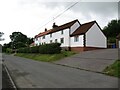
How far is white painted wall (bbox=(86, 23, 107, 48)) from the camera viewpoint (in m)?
44.4

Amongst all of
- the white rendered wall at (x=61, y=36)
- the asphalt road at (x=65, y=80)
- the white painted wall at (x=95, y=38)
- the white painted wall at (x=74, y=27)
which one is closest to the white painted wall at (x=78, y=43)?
the white painted wall at (x=95, y=38)

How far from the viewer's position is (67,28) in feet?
167

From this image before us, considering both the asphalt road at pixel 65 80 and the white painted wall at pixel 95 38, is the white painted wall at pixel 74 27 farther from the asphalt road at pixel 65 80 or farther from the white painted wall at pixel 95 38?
the asphalt road at pixel 65 80

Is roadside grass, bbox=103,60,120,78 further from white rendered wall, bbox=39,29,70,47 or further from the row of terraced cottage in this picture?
white rendered wall, bbox=39,29,70,47

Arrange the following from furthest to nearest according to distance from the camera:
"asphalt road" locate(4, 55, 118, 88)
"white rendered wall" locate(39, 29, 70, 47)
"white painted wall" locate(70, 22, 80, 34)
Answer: "white rendered wall" locate(39, 29, 70, 47) → "white painted wall" locate(70, 22, 80, 34) → "asphalt road" locate(4, 55, 118, 88)

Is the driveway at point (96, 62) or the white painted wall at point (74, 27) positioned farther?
the white painted wall at point (74, 27)

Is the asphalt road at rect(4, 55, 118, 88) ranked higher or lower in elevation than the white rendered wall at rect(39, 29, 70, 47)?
lower

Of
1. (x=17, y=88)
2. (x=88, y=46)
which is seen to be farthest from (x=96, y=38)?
(x=17, y=88)

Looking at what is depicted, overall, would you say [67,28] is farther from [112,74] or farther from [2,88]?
[2,88]

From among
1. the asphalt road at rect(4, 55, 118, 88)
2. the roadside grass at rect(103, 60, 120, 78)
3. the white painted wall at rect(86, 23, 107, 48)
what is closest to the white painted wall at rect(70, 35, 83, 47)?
the white painted wall at rect(86, 23, 107, 48)

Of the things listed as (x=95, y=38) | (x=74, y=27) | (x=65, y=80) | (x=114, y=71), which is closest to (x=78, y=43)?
(x=95, y=38)

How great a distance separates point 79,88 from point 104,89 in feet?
3.92

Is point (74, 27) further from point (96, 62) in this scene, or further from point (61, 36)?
point (96, 62)

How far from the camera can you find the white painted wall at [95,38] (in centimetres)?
4441
